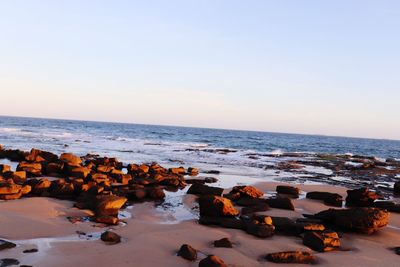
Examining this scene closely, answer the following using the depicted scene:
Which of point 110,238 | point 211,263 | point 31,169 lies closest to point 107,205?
point 110,238

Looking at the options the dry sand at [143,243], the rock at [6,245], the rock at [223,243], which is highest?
the rock at [223,243]

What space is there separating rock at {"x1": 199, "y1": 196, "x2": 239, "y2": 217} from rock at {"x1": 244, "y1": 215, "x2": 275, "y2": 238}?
95 centimetres

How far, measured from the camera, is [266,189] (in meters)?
17.7

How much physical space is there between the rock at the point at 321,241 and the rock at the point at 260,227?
2.95ft

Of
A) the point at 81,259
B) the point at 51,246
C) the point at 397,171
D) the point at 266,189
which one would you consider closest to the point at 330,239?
the point at 81,259

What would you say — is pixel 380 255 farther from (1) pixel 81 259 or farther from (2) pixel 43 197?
(2) pixel 43 197

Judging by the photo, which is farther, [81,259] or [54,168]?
[54,168]

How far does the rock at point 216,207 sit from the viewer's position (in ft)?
37.2

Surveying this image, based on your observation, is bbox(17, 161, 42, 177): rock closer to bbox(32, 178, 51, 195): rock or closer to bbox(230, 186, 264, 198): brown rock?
bbox(32, 178, 51, 195): rock

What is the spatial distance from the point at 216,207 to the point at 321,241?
3.32 metres

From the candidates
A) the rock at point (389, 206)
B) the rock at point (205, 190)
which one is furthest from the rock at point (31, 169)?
the rock at point (389, 206)

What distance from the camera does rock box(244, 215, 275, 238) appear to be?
9.77 m

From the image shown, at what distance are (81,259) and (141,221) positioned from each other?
3.48 meters

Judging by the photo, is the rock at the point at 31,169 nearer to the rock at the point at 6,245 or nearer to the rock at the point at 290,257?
the rock at the point at 6,245
